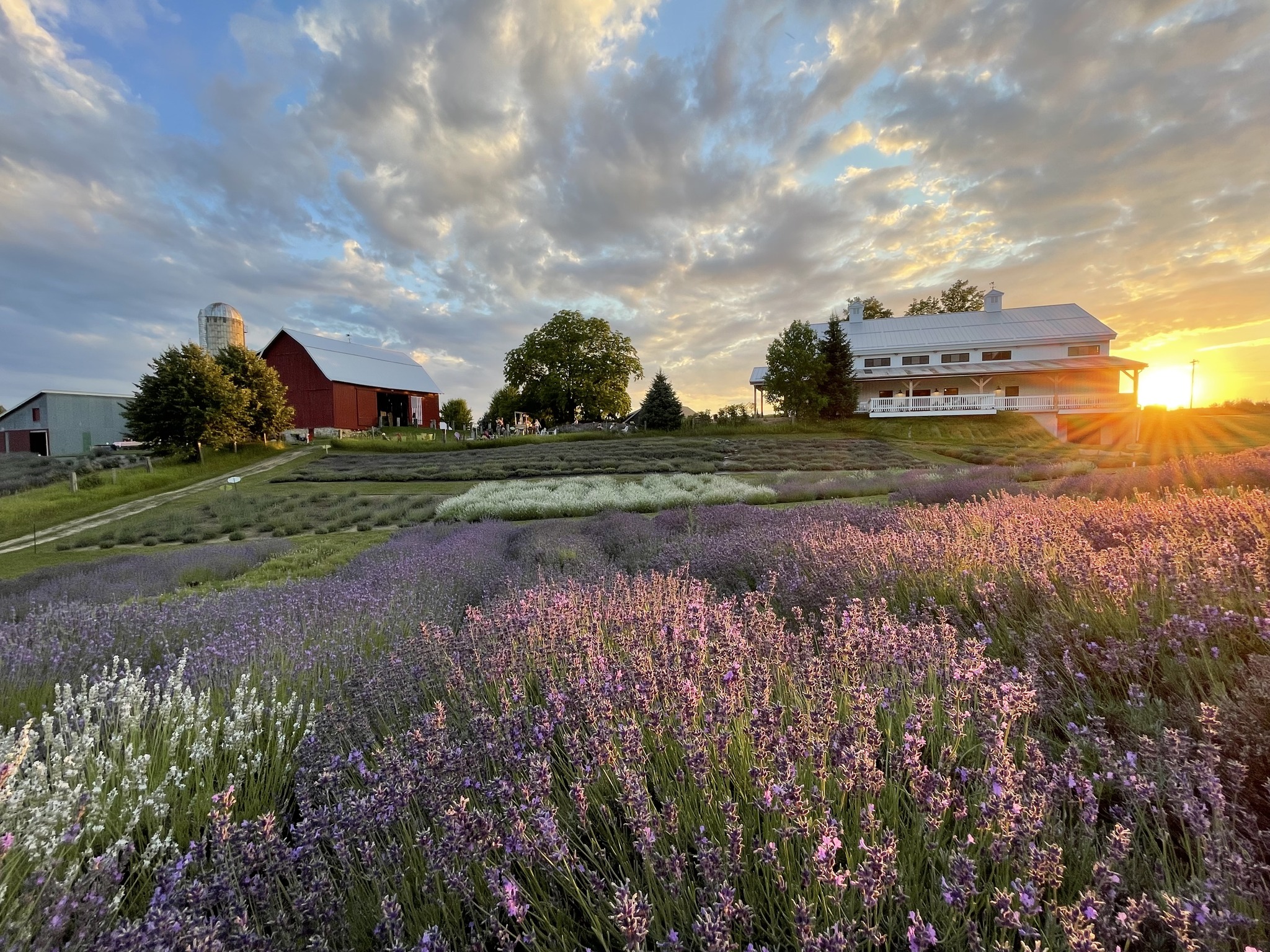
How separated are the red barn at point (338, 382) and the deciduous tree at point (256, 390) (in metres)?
7.24

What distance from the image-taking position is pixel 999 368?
34938 mm

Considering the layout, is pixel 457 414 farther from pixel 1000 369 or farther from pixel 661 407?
pixel 1000 369

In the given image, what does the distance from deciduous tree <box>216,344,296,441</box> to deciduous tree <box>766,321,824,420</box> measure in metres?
28.1

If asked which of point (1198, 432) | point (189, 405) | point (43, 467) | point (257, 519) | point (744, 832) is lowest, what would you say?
point (257, 519)

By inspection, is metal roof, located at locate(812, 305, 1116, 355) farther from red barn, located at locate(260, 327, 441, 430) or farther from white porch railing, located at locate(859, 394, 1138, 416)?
red barn, located at locate(260, 327, 441, 430)

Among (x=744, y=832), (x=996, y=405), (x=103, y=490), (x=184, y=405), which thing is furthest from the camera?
(x=996, y=405)

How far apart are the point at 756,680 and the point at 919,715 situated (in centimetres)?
57

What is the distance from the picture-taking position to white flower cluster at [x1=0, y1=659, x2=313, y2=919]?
5.22 ft

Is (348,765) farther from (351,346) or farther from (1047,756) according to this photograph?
(351,346)

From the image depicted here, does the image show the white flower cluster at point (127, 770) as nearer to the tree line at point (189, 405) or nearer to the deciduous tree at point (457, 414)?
the tree line at point (189, 405)

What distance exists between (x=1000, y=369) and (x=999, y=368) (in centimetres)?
14

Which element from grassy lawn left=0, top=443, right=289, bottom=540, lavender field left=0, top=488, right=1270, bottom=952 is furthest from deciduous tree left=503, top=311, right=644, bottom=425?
lavender field left=0, top=488, right=1270, bottom=952

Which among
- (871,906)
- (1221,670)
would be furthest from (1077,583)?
(871,906)

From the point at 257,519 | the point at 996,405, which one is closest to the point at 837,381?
the point at 996,405
